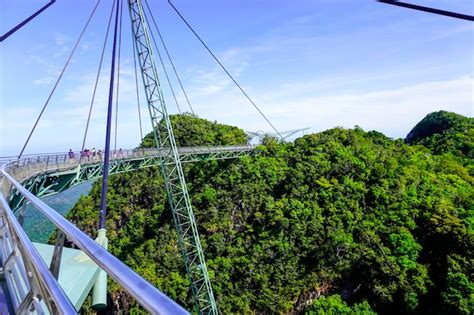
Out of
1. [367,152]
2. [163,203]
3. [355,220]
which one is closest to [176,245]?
[163,203]

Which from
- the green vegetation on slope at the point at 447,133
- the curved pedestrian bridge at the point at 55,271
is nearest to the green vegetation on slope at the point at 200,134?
the green vegetation on slope at the point at 447,133

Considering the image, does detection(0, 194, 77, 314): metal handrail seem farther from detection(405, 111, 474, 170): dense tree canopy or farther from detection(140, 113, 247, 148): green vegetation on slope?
detection(405, 111, 474, 170): dense tree canopy

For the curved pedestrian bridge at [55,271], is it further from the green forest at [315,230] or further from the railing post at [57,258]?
the green forest at [315,230]

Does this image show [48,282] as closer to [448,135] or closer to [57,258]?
[57,258]

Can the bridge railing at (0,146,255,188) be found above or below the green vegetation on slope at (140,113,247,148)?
below

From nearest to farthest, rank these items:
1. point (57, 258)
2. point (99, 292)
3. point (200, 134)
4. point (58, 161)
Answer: point (57, 258), point (99, 292), point (58, 161), point (200, 134)

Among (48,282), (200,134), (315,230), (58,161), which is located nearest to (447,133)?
(200,134)

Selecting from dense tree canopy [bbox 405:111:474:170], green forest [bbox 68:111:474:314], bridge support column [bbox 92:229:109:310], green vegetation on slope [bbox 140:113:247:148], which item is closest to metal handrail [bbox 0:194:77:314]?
bridge support column [bbox 92:229:109:310]

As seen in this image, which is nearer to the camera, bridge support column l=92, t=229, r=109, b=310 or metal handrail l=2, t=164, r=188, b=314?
metal handrail l=2, t=164, r=188, b=314
